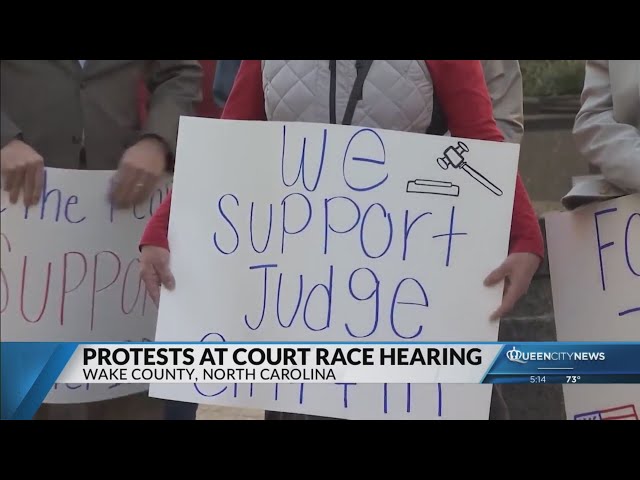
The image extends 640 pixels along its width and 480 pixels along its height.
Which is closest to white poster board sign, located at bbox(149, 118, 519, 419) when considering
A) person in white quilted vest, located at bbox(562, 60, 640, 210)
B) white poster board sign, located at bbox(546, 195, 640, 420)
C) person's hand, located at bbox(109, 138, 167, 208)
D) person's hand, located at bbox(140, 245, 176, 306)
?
person's hand, located at bbox(140, 245, 176, 306)

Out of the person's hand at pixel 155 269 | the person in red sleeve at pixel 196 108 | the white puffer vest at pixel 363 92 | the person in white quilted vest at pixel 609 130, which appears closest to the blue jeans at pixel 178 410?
the person in red sleeve at pixel 196 108

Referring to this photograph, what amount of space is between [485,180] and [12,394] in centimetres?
98

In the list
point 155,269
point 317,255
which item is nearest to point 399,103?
point 317,255

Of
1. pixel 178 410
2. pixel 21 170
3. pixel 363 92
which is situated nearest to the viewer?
pixel 363 92

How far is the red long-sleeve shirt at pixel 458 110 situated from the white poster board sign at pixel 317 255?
44 millimetres

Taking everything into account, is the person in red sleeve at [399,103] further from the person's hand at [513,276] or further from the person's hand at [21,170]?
the person's hand at [21,170]

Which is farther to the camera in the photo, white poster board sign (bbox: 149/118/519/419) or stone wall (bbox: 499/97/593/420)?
stone wall (bbox: 499/97/593/420)

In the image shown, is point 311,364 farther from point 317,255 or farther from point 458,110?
point 458,110

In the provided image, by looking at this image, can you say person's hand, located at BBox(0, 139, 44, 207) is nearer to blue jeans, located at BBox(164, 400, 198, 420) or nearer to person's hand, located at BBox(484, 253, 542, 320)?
blue jeans, located at BBox(164, 400, 198, 420)

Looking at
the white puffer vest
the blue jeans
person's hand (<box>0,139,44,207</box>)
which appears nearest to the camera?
the white puffer vest

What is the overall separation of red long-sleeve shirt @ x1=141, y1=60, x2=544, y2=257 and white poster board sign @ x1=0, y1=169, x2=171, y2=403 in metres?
0.14

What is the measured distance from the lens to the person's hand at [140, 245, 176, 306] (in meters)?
2.05

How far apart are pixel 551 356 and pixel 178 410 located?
75 centimetres

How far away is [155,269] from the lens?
2.07m
